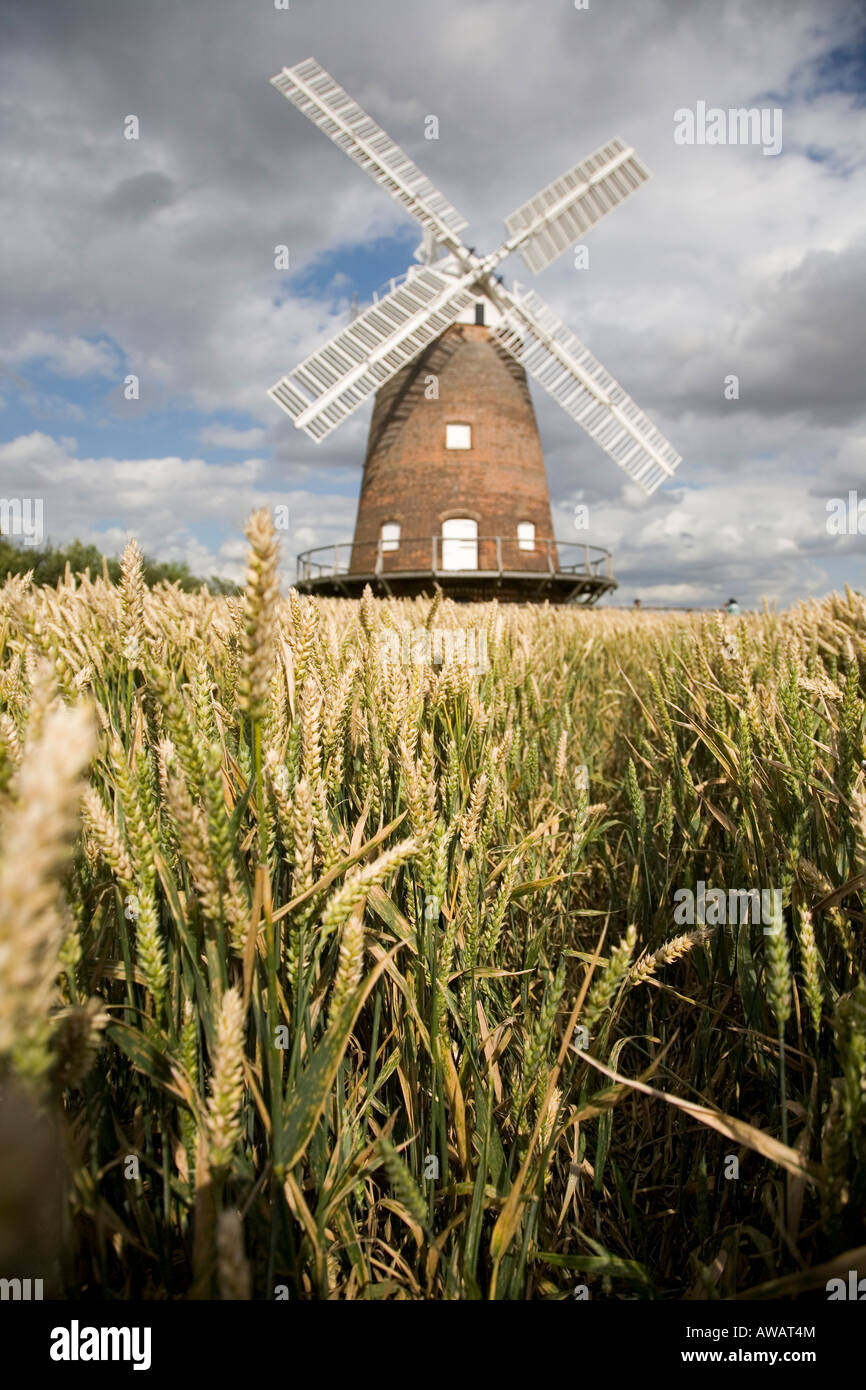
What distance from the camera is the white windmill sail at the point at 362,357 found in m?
19.0

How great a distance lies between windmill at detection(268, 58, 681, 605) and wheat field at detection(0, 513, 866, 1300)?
16.4 metres

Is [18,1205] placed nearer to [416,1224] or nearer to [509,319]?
[416,1224]

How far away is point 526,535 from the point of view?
64.2 feet

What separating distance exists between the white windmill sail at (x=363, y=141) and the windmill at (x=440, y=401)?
0.12ft

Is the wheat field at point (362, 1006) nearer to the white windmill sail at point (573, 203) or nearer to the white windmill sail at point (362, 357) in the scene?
the white windmill sail at point (362, 357)

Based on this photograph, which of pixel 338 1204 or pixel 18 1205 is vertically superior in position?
pixel 18 1205

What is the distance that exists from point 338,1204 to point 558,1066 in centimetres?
38

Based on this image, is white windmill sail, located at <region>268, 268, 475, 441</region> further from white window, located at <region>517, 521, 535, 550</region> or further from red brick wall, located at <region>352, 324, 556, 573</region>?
white window, located at <region>517, 521, 535, 550</region>

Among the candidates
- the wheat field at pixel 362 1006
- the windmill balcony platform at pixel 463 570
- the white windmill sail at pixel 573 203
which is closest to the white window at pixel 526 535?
the windmill balcony platform at pixel 463 570

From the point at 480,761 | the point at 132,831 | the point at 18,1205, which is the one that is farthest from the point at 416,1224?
the point at 480,761

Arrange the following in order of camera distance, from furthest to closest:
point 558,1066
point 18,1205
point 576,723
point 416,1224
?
point 576,723
point 558,1066
point 416,1224
point 18,1205

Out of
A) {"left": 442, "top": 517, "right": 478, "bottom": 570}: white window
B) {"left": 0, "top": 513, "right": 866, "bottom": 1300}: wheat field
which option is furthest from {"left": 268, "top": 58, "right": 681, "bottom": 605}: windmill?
{"left": 0, "top": 513, "right": 866, "bottom": 1300}: wheat field

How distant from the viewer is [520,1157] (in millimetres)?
1211

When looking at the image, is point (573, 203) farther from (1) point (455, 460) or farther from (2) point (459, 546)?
(2) point (459, 546)
